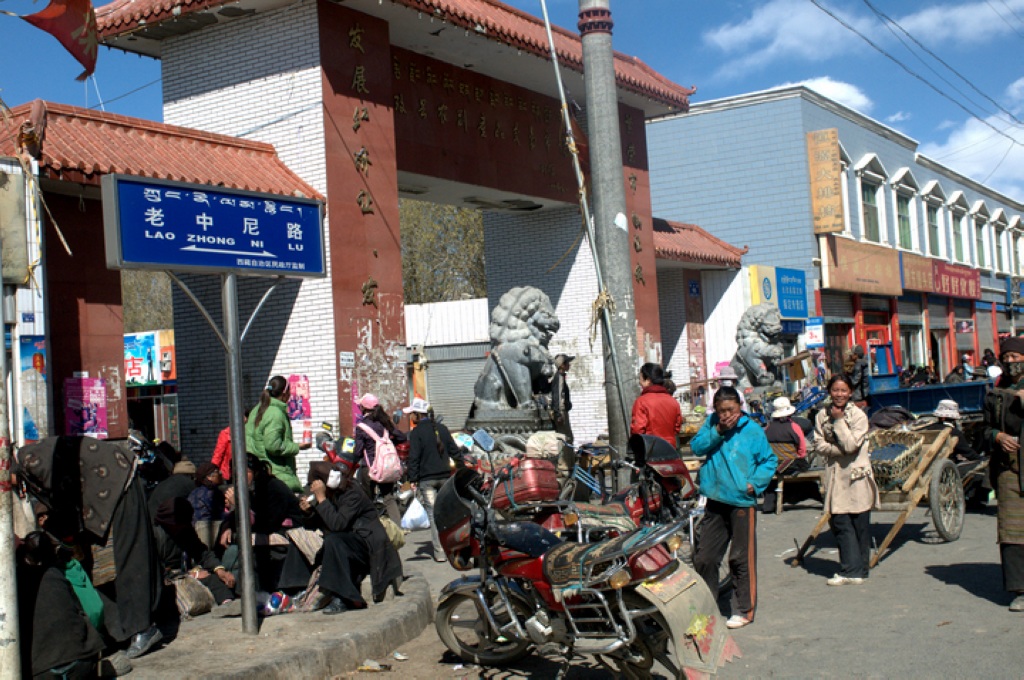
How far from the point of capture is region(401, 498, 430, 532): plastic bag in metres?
10.0

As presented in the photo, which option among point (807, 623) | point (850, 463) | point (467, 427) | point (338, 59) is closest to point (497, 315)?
point (467, 427)

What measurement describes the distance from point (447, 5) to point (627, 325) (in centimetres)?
658

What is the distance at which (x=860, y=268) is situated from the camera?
2897 cm

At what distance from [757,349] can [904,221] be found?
18261mm

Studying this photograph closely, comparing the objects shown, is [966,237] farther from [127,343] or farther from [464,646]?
[464,646]

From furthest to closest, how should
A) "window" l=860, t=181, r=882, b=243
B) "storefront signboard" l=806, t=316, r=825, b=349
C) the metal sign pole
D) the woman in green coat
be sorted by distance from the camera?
"window" l=860, t=181, r=882, b=243
"storefront signboard" l=806, t=316, r=825, b=349
the woman in green coat
the metal sign pole

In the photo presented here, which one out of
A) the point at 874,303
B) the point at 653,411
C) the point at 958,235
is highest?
the point at 958,235

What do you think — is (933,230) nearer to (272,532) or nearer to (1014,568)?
(1014,568)

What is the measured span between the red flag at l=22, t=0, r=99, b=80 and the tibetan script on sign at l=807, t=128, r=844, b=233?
22635 millimetres

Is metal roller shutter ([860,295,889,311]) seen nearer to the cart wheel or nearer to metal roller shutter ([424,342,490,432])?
metal roller shutter ([424,342,490,432])

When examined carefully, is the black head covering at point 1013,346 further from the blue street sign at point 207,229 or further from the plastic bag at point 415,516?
the plastic bag at point 415,516

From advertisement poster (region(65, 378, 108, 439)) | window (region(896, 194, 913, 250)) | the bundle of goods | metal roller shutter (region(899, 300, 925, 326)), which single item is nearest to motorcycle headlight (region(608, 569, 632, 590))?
the bundle of goods

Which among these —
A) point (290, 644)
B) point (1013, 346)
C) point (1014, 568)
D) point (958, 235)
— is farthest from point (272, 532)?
point (958, 235)

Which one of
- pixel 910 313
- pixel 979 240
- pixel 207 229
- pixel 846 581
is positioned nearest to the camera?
pixel 207 229
